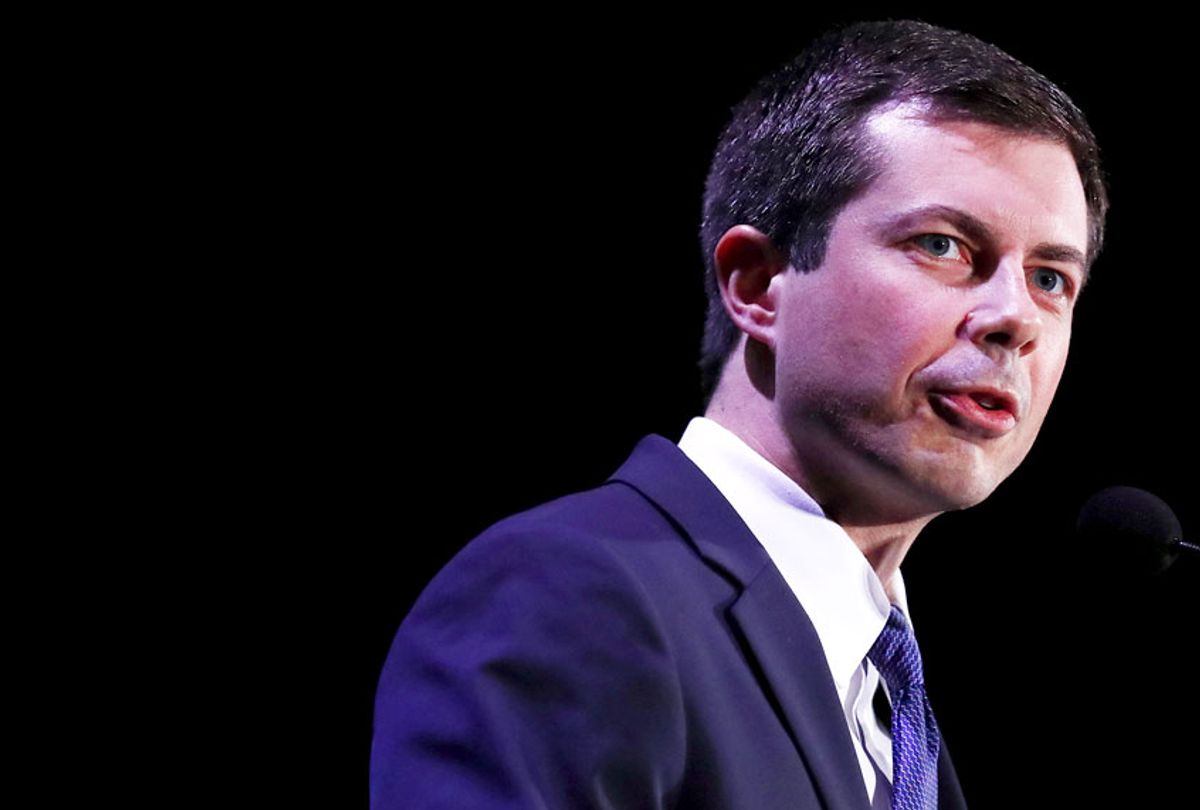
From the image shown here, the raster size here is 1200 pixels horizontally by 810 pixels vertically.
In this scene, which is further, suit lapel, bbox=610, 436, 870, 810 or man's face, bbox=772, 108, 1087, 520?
man's face, bbox=772, 108, 1087, 520

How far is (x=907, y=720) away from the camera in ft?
5.46

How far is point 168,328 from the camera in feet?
8.98

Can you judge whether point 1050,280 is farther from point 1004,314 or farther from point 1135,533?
point 1135,533

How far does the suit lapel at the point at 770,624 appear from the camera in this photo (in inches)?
57.3

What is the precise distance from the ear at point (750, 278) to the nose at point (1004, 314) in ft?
0.82

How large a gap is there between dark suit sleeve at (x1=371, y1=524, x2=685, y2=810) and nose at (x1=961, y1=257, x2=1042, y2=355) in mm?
515

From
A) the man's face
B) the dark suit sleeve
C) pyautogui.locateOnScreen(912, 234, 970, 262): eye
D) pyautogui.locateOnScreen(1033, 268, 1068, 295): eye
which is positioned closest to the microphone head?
the man's face

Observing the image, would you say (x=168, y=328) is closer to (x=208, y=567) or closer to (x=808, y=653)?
(x=208, y=567)

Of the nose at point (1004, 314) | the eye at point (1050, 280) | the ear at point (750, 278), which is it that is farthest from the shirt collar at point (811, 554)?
the eye at point (1050, 280)

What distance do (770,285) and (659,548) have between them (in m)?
0.43

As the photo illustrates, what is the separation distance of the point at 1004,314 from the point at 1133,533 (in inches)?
15.4

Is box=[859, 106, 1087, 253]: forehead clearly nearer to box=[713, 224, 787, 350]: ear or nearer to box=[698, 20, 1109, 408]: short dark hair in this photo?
box=[698, 20, 1109, 408]: short dark hair

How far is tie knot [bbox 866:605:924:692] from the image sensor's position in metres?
1.69

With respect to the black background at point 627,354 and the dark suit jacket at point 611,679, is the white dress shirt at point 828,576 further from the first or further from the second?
the black background at point 627,354
